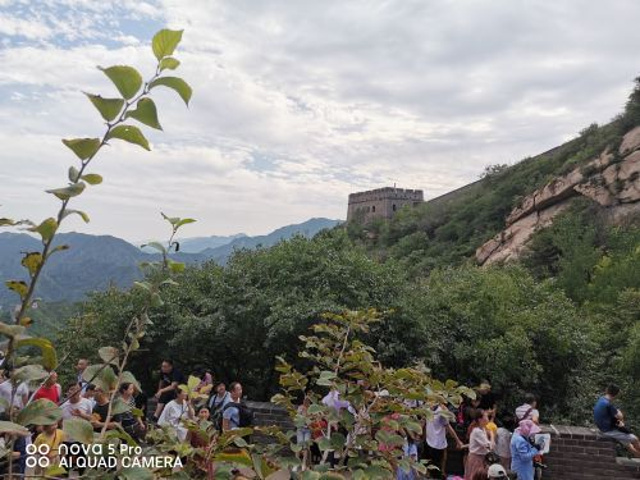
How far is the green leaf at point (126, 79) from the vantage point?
1.09 m

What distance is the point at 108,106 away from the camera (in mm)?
1100

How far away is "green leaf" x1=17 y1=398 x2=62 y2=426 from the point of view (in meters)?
1.18

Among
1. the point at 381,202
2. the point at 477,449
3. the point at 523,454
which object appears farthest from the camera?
the point at 381,202

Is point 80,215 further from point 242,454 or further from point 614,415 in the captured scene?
point 614,415

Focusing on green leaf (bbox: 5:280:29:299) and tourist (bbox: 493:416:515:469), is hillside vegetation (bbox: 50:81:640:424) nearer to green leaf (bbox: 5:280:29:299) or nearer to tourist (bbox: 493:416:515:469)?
tourist (bbox: 493:416:515:469)

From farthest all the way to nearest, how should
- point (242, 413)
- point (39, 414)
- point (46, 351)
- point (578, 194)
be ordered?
point (578, 194) → point (242, 413) → point (46, 351) → point (39, 414)

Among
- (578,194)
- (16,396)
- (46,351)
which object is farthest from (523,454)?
(578,194)

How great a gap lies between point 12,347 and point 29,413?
0.16 metres

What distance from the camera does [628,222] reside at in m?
29.5

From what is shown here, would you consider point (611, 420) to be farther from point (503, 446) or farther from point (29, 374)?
point (29, 374)

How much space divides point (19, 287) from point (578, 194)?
38.1 metres

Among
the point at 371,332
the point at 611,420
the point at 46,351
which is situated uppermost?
the point at 46,351

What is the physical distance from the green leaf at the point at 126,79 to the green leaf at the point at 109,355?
0.75 metres

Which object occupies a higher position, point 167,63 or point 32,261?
point 167,63
